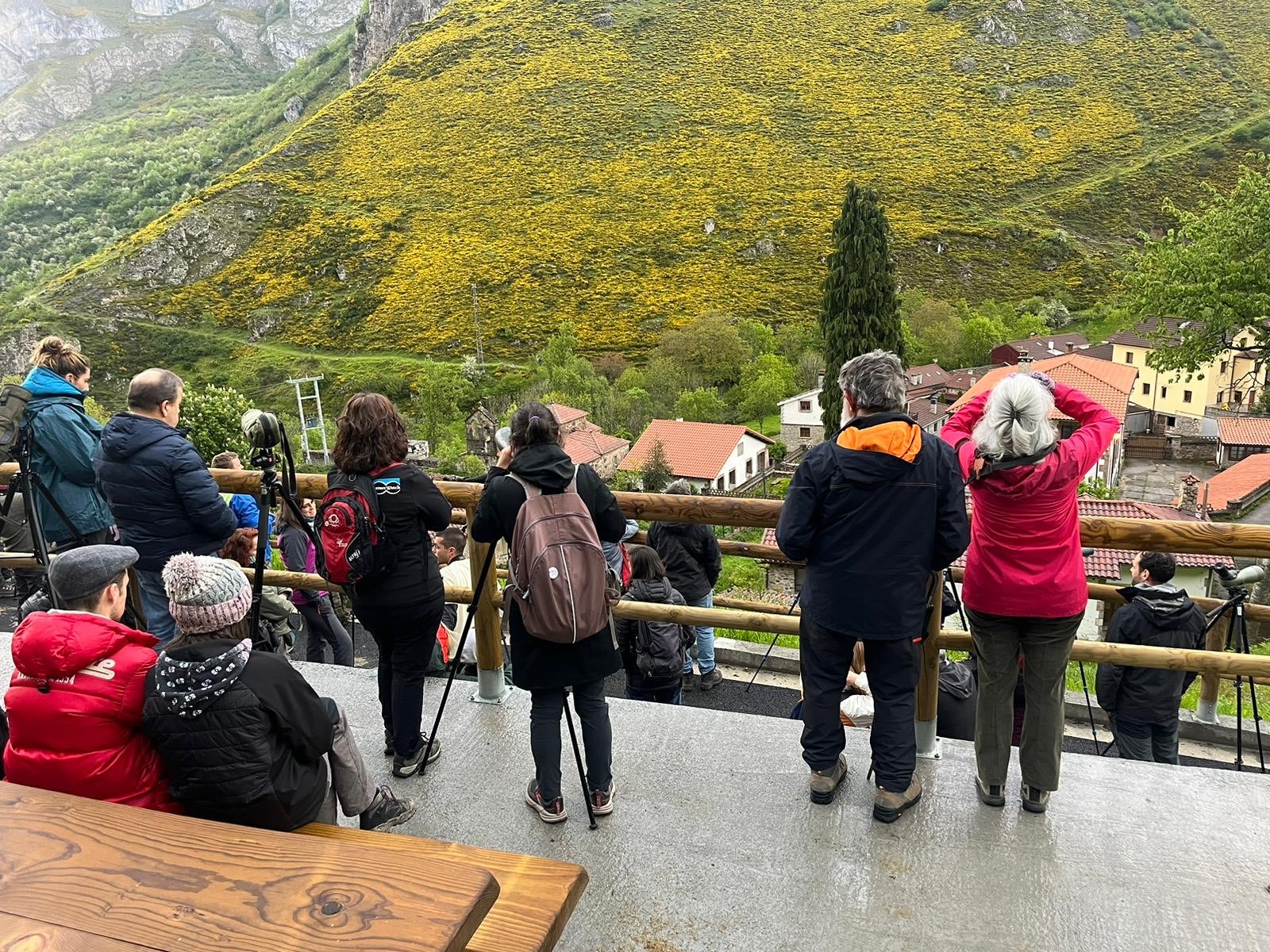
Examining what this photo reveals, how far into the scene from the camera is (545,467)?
270 cm

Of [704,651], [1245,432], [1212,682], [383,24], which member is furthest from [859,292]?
[383,24]

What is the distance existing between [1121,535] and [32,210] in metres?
149

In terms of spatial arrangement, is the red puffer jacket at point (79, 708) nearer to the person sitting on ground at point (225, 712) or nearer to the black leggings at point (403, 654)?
the person sitting on ground at point (225, 712)

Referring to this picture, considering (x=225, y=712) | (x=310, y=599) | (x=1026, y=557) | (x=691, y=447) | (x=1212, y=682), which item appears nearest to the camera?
(x=225, y=712)

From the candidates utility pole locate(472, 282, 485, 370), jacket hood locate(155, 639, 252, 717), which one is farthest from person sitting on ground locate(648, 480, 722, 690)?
utility pole locate(472, 282, 485, 370)

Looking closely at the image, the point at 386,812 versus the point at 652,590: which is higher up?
the point at 386,812

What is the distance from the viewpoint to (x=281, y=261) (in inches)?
3214

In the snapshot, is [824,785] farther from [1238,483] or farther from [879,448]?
[1238,483]

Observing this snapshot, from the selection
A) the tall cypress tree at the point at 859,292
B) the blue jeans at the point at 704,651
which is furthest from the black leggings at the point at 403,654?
the tall cypress tree at the point at 859,292

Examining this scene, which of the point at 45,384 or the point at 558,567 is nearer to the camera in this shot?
the point at 558,567

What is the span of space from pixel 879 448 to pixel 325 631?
4.08m

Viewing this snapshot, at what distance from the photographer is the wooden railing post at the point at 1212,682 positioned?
400 centimetres

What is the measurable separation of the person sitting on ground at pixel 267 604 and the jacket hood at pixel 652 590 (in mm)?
1812

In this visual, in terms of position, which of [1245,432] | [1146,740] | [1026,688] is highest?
[1026,688]
